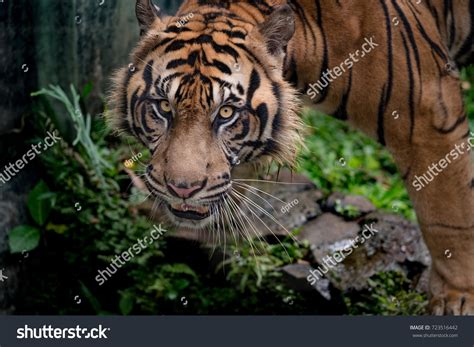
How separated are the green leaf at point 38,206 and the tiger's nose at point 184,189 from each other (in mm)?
1168

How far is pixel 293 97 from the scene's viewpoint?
262 centimetres

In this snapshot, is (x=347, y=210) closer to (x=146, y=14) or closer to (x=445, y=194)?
(x=445, y=194)

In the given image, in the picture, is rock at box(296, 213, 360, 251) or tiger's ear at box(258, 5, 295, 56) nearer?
tiger's ear at box(258, 5, 295, 56)

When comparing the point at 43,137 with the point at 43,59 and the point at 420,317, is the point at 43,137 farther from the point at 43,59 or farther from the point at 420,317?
the point at 420,317

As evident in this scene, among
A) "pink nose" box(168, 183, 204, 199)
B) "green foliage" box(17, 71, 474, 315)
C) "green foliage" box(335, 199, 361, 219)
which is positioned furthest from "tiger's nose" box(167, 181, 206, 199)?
"green foliage" box(335, 199, 361, 219)

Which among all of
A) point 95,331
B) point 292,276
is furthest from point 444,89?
point 95,331

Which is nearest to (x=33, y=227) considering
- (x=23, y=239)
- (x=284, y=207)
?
(x=23, y=239)
